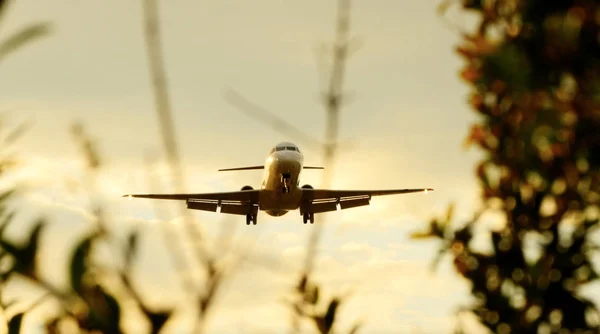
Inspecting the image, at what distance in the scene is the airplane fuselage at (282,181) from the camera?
185ft

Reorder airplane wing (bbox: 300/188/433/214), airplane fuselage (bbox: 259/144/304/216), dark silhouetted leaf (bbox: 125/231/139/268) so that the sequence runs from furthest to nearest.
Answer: airplane wing (bbox: 300/188/433/214) → airplane fuselage (bbox: 259/144/304/216) → dark silhouetted leaf (bbox: 125/231/139/268)

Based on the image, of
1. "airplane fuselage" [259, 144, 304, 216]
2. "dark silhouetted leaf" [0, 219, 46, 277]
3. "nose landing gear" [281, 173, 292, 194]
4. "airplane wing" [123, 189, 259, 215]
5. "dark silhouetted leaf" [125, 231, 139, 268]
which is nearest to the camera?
"dark silhouetted leaf" [125, 231, 139, 268]

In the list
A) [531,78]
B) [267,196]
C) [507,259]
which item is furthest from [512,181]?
[267,196]

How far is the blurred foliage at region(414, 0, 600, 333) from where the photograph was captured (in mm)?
3473

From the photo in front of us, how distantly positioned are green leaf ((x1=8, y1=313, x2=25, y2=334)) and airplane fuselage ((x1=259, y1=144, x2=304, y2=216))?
167ft

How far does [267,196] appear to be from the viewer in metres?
59.7

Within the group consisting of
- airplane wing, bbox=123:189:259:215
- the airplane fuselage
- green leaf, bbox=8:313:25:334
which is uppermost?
green leaf, bbox=8:313:25:334

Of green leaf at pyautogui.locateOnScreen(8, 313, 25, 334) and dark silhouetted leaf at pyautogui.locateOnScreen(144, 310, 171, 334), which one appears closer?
dark silhouetted leaf at pyautogui.locateOnScreen(144, 310, 171, 334)

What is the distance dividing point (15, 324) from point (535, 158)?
2.99m

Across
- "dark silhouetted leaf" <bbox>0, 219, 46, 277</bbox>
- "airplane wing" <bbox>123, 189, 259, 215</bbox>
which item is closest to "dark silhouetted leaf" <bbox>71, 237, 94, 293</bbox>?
"dark silhouetted leaf" <bbox>0, 219, 46, 277</bbox>

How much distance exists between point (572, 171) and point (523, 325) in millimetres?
981

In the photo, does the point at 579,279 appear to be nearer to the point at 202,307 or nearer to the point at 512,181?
the point at 512,181

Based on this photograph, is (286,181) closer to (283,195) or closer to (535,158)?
(283,195)

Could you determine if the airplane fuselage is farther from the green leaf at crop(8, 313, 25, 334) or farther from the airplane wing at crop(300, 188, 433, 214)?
the green leaf at crop(8, 313, 25, 334)
